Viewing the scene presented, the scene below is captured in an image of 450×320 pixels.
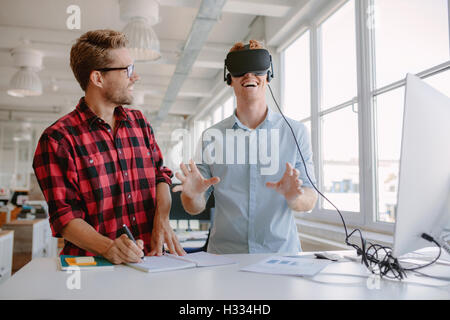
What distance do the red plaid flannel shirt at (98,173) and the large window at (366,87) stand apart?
1845 millimetres

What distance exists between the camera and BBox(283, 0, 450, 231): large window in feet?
8.28

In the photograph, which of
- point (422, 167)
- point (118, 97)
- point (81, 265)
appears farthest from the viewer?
point (118, 97)

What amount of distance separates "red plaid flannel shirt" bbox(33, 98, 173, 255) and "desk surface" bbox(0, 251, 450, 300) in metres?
0.28

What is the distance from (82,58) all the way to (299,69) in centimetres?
330

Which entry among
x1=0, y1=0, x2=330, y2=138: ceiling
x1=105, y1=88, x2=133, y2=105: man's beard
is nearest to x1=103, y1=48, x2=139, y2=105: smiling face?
x1=105, y1=88, x2=133, y2=105: man's beard

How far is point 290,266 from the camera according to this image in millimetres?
1199

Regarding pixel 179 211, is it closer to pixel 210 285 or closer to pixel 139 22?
pixel 139 22

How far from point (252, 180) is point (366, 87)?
73.8 inches

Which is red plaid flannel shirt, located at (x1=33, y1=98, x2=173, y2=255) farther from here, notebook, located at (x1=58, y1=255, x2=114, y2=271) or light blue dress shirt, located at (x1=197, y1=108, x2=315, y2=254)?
light blue dress shirt, located at (x1=197, y1=108, x2=315, y2=254)

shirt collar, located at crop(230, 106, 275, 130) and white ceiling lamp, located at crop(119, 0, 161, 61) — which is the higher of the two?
white ceiling lamp, located at crop(119, 0, 161, 61)

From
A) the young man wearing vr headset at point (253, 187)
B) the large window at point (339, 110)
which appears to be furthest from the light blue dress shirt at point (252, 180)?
the large window at point (339, 110)

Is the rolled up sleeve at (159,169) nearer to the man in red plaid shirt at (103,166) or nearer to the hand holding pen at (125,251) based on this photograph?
the man in red plaid shirt at (103,166)

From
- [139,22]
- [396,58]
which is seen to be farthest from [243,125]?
[139,22]

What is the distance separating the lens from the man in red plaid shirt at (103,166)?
1.37 meters
